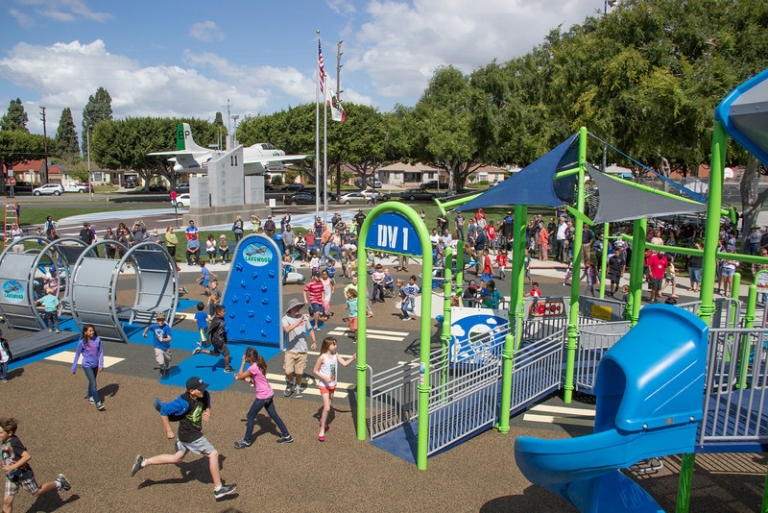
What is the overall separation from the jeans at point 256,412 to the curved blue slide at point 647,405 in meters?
3.94

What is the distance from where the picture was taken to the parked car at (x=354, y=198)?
5315 cm

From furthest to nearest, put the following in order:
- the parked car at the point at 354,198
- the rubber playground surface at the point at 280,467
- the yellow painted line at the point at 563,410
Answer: the parked car at the point at 354,198 < the yellow painted line at the point at 563,410 < the rubber playground surface at the point at 280,467

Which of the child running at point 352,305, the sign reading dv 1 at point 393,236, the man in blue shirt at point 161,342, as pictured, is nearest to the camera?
the sign reading dv 1 at point 393,236

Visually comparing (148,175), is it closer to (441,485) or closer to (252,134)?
(252,134)

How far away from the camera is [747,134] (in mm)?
5289

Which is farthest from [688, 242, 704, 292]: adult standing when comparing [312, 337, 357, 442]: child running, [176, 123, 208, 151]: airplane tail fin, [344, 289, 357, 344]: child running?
[176, 123, 208, 151]: airplane tail fin

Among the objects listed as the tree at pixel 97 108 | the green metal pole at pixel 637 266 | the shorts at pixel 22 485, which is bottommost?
the shorts at pixel 22 485

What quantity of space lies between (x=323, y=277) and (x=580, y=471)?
10.0 metres

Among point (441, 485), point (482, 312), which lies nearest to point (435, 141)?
point (482, 312)

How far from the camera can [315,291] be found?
13.2 metres

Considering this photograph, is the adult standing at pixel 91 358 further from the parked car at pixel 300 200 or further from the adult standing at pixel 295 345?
the parked car at pixel 300 200

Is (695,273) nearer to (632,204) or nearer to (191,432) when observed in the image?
(632,204)

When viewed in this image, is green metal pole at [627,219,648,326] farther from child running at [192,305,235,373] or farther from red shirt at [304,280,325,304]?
child running at [192,305,235,373]

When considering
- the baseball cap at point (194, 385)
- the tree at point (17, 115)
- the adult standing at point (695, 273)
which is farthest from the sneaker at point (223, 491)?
the tree at point (17, 115)
